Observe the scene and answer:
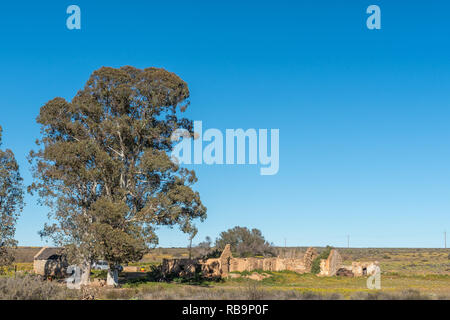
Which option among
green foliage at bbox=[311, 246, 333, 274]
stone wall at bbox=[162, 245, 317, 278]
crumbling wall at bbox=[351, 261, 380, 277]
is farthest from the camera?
green foliage at bbox=[311, 246, 333, 274]

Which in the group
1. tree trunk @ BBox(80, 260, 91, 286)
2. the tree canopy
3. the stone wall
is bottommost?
the stone wall

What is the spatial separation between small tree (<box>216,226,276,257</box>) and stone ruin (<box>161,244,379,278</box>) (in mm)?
24004

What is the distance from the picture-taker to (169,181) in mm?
37188

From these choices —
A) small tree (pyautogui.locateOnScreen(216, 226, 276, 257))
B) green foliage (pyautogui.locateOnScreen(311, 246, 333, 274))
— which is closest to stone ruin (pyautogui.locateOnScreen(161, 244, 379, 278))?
green foliage (pyautogui.locateOnScreen(311, 246, 333, 274))

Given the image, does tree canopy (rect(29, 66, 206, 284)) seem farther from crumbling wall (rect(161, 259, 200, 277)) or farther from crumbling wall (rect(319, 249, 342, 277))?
crumbling wall (rect(319, 249, 342, 277))

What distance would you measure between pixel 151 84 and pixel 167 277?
1958 cm

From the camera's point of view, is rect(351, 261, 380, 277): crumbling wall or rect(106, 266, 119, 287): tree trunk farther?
rect(351, 261, 380, 277): crumbling wall

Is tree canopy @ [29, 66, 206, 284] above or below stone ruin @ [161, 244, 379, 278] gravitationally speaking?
above

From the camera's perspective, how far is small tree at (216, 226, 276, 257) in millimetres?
85062
